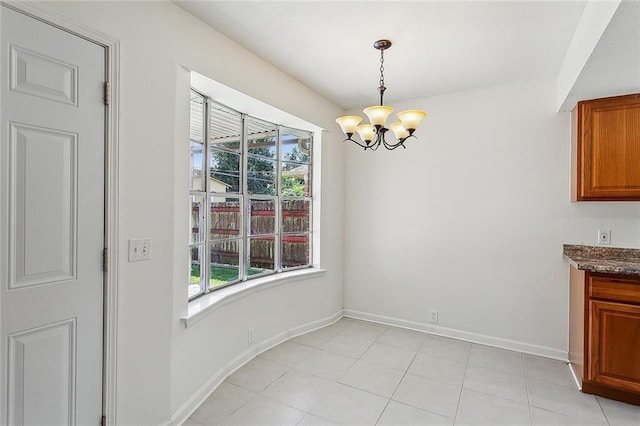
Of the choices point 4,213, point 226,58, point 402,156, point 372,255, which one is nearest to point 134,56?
point 226,58

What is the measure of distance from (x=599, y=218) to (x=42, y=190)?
3883 millimetres

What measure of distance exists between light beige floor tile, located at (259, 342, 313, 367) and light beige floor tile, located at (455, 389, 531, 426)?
4.38 ft

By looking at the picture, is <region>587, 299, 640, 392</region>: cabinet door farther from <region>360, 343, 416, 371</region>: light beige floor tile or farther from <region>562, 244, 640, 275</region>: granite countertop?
<region>360, 343, 416, 371</region>: light beige floor tile

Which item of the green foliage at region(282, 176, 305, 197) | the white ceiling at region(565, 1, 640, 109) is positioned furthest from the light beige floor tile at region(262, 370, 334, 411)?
the white ceiling at region(565, 1, 640, 109)

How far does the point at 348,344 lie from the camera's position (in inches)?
127

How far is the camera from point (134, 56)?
67.9 inches

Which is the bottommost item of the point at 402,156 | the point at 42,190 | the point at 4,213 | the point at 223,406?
the point at 223,406

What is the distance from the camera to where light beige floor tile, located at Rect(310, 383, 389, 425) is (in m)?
2.08

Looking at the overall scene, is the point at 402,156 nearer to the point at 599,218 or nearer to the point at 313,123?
the point at 313,123

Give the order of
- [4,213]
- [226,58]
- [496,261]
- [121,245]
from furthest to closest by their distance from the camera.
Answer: [496,261] < [226,58] < [121,245] < [4,213]

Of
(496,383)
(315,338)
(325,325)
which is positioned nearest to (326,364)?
(315,338)

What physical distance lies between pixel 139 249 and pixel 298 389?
5.01 feet

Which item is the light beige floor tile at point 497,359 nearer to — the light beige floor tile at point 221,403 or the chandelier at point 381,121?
the light beige floor tile at point 221,403

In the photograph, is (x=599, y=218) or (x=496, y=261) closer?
(x=599, y=218)
